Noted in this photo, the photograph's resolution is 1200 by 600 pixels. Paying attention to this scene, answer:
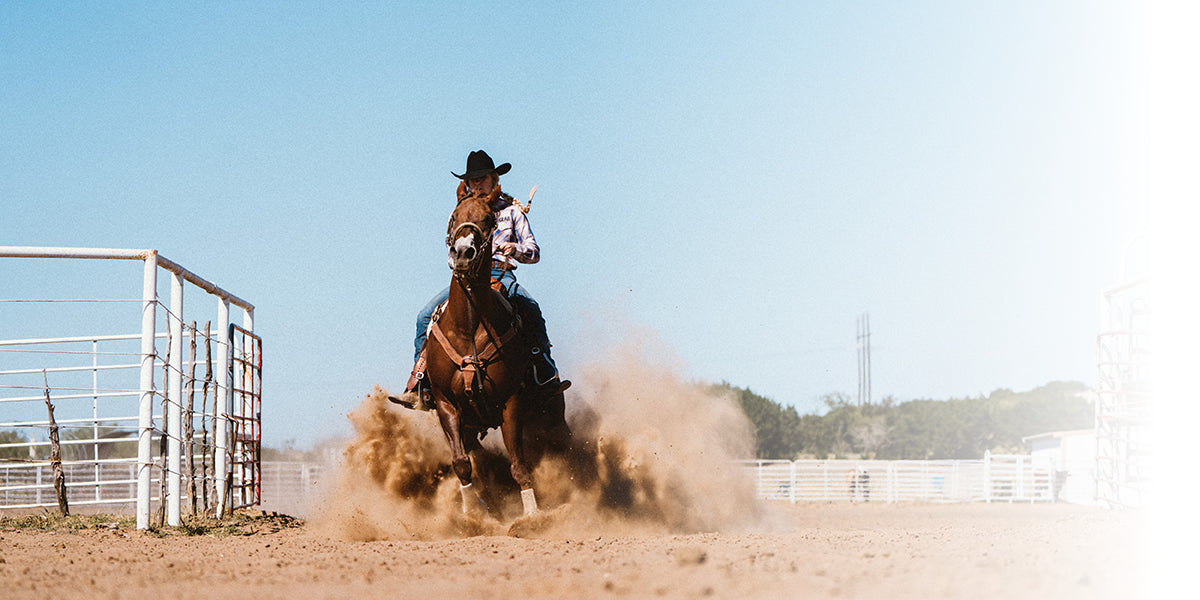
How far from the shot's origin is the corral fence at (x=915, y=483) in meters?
32.0

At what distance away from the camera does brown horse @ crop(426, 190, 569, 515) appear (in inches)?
323

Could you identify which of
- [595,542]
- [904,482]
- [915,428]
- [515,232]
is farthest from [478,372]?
[915,428]

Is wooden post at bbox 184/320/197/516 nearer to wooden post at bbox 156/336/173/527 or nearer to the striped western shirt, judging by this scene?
wooden post at bbox 156/336/173/527

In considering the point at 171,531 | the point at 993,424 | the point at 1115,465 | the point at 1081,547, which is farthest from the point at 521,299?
the point at 993,424

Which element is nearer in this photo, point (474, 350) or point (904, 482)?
point (474, 350)

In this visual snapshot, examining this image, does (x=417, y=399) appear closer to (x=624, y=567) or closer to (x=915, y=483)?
(x=624, y=567)

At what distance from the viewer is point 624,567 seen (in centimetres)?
545

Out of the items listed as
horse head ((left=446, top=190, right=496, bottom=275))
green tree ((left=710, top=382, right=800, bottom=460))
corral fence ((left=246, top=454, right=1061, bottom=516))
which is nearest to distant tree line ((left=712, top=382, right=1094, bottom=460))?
green tree ((left=710, top=382, right=800, bottom=460))

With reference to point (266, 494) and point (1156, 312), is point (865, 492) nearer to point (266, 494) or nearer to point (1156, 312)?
point (266, 494)

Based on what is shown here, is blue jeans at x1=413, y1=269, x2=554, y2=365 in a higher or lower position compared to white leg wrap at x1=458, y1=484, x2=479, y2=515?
higher

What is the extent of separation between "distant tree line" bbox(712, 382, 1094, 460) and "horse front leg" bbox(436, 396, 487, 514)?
54.4 meters

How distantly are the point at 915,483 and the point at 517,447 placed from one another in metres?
28.4

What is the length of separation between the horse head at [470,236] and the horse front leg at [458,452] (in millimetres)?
1350

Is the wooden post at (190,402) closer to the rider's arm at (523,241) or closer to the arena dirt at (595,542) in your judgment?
the arena dirt at (595,542)
